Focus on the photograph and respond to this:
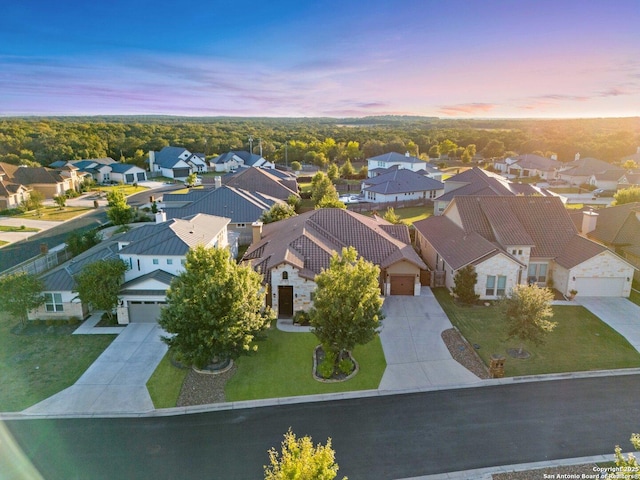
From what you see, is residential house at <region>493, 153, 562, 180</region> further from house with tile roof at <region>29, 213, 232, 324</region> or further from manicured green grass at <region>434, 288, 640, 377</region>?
house with tile roof at <region>29, 213, 232, 324</region>

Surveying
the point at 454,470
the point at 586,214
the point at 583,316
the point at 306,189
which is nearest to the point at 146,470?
the point at 454,470

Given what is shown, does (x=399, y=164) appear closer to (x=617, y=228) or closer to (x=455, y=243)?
(x=617, y=228)

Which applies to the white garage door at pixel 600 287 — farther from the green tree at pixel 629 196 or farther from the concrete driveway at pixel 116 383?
the concrete driveway at pixel 116 383

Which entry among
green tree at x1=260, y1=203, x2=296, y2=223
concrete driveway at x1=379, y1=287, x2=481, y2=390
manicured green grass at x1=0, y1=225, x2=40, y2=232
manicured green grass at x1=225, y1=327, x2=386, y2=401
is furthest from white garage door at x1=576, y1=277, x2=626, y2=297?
manicured green grass at x1=0, y1=225, x2=40, y2=232

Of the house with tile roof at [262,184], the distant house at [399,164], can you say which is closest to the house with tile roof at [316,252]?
the house with tile roof at [262,184]

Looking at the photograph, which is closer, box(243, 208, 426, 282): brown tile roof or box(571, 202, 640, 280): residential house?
box(243, 208, 426, 282): brown tile roof

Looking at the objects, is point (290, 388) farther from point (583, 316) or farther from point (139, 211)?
point (139, 211)
